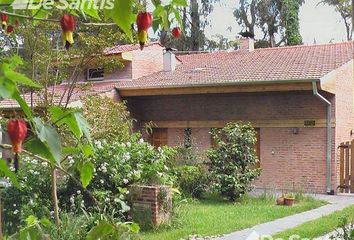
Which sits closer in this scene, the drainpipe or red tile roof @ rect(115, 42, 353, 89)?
the drainpipe

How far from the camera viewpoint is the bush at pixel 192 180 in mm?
12430

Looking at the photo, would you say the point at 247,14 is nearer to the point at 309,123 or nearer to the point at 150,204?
the point at 309,123

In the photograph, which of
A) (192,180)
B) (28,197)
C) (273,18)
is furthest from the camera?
(273,18)

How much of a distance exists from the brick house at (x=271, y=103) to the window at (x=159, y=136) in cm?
4

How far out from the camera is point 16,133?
95cm

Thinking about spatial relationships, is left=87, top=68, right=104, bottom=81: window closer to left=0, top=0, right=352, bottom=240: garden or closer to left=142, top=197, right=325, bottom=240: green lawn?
left=0, top=0, right=352, bottom=240: garden

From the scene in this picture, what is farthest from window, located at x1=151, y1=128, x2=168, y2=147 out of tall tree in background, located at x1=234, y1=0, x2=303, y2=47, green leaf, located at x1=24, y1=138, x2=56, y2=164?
green leaf, located at x1=24, y1=138, x2=56, y2=164

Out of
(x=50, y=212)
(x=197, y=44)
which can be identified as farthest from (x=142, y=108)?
(x=197, y=44)

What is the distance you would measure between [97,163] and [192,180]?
14.5ft

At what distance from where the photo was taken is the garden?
3.71 feet

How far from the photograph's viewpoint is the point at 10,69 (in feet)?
3.01

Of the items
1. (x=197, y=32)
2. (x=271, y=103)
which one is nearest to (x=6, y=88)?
(x=271, y=103)

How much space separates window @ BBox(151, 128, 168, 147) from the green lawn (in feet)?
18.5

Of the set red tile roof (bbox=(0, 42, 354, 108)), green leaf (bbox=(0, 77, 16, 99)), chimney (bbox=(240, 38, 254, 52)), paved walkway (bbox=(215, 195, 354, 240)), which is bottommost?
paved walkway (bbox=(215, 195, 354, 240))
